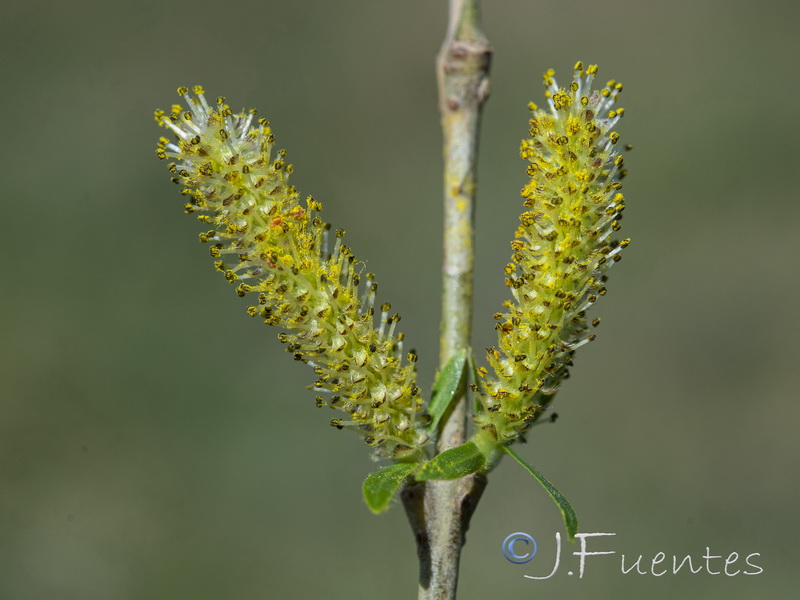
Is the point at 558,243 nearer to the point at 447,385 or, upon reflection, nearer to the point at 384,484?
the point at 447,385

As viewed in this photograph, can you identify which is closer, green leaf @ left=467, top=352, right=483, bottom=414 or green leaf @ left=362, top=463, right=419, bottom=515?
green leaf @ left=362, top=463, right=419, bottom=515

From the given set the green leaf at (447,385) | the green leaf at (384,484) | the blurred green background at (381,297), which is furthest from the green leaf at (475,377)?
the blurred green background at (381,297)

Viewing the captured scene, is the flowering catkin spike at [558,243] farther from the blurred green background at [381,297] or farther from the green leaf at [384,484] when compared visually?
the blurred green background at [381,297]

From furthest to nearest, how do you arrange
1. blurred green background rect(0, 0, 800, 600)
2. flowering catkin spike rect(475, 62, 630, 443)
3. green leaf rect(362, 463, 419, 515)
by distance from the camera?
blurred green background rect(0, 0, 800, 600) < flowering catkin spike rect(475, 62, 630, 443) < green leaf rect(362, 463, 419, 515)

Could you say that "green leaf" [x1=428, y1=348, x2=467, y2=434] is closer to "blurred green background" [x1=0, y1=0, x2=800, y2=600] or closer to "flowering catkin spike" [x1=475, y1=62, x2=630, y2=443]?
"flowering catkin spike" [x1=475, y1=62, x2=630, y2=443]

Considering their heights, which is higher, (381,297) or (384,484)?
(381,297)

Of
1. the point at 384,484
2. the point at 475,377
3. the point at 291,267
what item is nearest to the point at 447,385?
the point at 475,377

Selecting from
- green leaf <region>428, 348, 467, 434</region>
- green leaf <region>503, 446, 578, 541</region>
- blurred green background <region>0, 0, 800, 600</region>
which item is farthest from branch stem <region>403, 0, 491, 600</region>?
blurred green background <region>0, 0, 800, 600</region>
